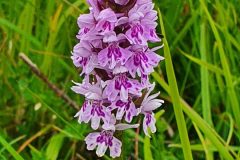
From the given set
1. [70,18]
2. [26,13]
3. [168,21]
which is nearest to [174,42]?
[168,21]

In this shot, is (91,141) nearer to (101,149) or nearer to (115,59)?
(101,149)

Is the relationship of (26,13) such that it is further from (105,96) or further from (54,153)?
(105,96)

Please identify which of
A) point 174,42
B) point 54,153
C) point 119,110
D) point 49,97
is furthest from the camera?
point 174,42

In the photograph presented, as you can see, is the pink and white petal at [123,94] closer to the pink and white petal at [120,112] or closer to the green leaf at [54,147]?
the pink and white petal at [120,112]

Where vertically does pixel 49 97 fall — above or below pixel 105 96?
below

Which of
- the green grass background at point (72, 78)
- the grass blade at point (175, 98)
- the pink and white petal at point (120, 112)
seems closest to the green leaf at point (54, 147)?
the green grass background at point (72, 78)
